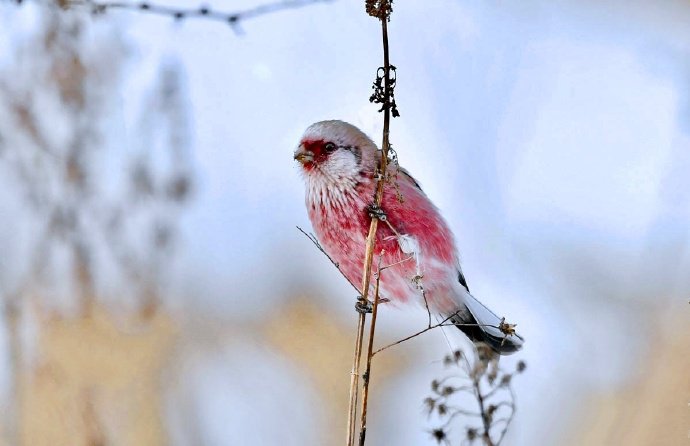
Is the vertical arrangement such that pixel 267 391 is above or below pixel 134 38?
below

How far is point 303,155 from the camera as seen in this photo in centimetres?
103

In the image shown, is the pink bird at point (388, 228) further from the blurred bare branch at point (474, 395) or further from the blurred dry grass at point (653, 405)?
the blurred dry grass at point (653, 405)

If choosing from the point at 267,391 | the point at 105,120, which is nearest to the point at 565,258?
the point at 267,391

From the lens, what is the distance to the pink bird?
97cm

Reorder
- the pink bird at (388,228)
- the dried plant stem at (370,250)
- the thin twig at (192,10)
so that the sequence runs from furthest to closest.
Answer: the thin twig at (192,10) < the pink bird at (388,228) < the dried plant stem at (370,250)

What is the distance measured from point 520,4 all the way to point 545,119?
0.17m

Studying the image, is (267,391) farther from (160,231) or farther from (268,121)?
(268,121)

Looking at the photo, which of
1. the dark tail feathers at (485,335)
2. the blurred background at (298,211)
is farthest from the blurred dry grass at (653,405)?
the dark tail feathers at (485,335)

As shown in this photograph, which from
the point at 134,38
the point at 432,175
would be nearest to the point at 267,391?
the point at 432,175

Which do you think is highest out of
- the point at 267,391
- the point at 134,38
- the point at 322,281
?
the point at 134,38

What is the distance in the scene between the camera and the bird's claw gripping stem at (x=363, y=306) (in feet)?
2.97

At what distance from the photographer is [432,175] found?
104 centimetres

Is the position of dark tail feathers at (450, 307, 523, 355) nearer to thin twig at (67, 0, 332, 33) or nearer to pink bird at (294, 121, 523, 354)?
→ pink bird at (294, 121, 523, 354)

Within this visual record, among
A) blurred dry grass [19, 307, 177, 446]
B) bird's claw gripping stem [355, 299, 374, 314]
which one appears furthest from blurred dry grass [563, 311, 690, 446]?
blurred dry grass [19, 307, 177, 446]
